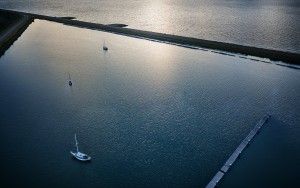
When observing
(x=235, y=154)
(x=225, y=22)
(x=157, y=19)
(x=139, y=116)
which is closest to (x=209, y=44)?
(x=225, y=22)

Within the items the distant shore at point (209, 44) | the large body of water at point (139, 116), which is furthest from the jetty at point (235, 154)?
the distant shore at point (209, 44)

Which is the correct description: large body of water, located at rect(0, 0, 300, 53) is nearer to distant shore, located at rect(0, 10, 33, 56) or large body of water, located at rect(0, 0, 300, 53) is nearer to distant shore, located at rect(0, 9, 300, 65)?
distant shore, located at rect(0, 9, 300, 65)

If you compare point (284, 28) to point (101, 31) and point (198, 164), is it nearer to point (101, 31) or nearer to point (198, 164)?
point (101, 31)

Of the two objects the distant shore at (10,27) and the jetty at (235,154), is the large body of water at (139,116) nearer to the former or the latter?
the jetty at (235,154)

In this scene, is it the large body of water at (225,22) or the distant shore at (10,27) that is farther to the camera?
the distant shore at (10,27)

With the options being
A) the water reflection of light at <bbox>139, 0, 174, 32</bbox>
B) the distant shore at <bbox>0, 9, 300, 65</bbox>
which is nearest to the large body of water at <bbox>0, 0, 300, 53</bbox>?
the water reflection of light at <bbox>139, 0, 174, 32</bbox>

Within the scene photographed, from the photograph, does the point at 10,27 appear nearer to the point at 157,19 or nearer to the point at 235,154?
the point at 157,19

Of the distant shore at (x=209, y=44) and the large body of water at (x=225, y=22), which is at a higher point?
the large body of water at (x=225, y=22)
